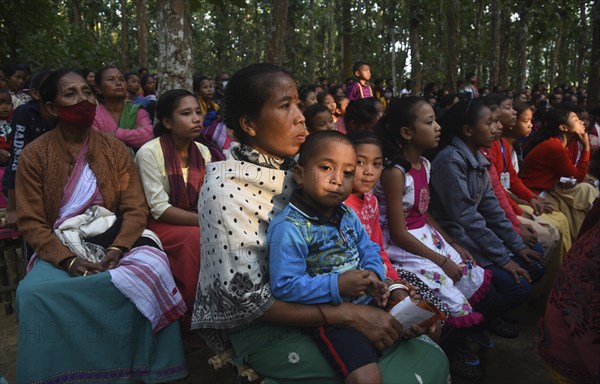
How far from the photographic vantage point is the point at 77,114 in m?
2.76

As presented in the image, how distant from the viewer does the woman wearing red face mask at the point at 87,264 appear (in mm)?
2303

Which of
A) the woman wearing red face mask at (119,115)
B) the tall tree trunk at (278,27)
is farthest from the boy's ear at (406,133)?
the tall tree trunk at (278,27)

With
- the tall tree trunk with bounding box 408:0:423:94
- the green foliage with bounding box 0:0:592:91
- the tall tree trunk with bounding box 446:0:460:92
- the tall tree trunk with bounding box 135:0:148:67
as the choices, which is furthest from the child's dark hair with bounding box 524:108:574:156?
the tall tree trunk with bounding box 135:0:148:67

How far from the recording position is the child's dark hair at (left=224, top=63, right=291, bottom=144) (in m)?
1.85

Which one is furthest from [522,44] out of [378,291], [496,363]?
[378,291]

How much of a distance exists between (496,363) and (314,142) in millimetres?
2224

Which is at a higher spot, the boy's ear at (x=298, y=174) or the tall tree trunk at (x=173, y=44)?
the tall tree trunk at (x=173, y=44)

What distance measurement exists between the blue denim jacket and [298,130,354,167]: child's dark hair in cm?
141

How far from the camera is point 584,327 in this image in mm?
1718

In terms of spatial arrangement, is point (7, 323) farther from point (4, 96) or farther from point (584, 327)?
point (584, 327)

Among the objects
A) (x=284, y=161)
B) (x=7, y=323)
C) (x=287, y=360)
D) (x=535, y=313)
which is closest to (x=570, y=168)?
(x=535, y=313)

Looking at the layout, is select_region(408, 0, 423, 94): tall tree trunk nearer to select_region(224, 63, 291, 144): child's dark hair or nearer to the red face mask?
the red face mask

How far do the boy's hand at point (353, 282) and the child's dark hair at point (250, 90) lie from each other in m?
0.70

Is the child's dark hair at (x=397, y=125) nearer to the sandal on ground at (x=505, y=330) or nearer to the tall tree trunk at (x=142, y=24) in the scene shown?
the sandal on ground at (x=505, y=330)
